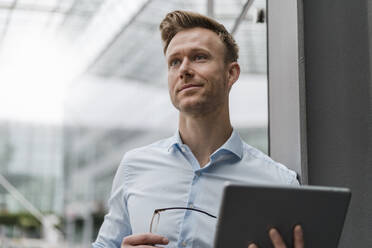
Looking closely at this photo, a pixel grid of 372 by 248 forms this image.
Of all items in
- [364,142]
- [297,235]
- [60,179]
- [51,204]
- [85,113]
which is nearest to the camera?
[297,235]

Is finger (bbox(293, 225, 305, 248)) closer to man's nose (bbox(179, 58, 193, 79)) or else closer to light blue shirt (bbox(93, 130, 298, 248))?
light blue shirt (bbox(93, 130, 298, 248))

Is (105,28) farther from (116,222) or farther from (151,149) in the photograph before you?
(116,222)

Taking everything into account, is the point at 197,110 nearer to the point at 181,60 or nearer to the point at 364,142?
the point at 181,60

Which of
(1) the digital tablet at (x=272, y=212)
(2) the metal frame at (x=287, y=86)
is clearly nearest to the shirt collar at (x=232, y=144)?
(2) the metal frame at (x=287, y=86)

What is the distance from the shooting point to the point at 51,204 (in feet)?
78.1

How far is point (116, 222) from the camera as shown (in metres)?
2.28

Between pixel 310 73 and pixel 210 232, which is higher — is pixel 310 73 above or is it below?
above

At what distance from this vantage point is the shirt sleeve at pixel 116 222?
7.36ft

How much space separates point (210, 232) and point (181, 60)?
722mm

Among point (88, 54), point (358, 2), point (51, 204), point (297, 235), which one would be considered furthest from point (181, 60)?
point (51, 204)

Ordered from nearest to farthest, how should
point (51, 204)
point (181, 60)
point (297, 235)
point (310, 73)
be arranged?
1. point (297, 235)
2. point (181, 60)
3. point (310, 73)
4. point (51, 204)

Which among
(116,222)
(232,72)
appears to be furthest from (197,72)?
(116,222)

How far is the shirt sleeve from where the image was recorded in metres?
2.24

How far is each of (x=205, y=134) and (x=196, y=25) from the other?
492 millimetres
